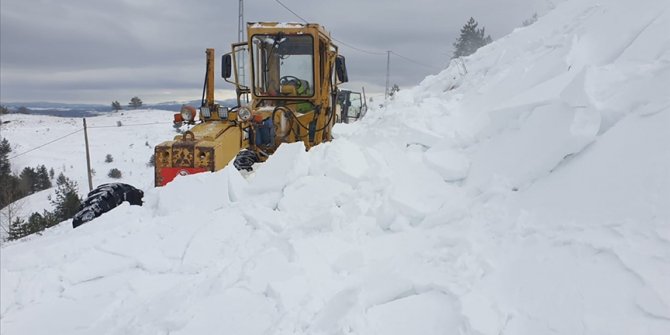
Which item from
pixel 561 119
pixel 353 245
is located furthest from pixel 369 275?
pixel 561 119

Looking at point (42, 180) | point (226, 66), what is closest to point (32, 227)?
point (226, 66)

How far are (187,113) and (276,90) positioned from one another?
1925 mm

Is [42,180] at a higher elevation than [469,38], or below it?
below

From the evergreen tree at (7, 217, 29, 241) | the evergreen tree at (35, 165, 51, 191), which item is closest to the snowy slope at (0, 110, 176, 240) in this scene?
the evergreen tree at (35, 165, 51, 191)

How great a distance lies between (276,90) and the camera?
7.89 meters

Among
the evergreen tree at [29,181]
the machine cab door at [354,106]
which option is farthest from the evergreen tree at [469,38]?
the evergreen tree at [29,181]

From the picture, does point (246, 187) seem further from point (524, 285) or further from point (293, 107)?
point (293, 107)

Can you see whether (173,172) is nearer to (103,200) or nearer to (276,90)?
(103,200)

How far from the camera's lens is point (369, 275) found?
2932 millimetres

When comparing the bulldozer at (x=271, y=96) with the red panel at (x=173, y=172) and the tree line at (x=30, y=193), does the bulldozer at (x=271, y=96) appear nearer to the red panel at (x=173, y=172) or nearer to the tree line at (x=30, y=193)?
the red panel at (x=173, y=172)

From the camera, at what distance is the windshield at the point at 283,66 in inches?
301

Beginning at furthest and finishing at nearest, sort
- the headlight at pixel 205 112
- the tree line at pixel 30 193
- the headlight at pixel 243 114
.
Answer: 1. the tree line at pixel 30 193
2. the headlight at pixel 205 112
3. the headlight at pixel 243 114

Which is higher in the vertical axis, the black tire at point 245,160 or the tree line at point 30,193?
the black tire at point 245,160

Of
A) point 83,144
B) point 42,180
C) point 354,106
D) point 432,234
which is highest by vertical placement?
point 354,106
